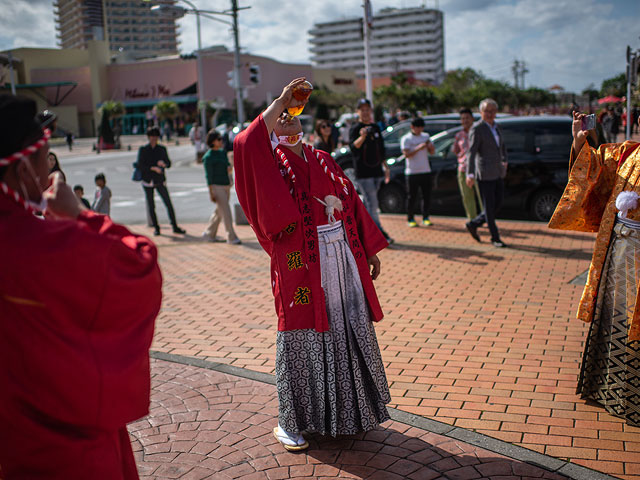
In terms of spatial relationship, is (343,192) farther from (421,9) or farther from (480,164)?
(421,9)

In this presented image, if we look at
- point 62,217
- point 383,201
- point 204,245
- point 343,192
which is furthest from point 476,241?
point 62,217

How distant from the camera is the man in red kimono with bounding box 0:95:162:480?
1789mm

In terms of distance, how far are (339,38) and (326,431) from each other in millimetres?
198593

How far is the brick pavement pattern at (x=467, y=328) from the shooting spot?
3906 millimetres

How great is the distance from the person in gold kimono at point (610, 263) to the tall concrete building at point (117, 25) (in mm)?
179306

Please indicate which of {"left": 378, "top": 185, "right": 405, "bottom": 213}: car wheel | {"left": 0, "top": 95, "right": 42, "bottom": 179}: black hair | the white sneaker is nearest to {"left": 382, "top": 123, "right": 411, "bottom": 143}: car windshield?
{"left": 378, "top": 185, "right": 405, "bottom": 213}: car wheel

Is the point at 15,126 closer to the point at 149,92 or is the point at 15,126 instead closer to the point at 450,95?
the point at 450,95

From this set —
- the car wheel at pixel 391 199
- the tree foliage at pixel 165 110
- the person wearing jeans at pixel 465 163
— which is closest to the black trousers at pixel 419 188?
the person wearing jeans at pixel 465 163

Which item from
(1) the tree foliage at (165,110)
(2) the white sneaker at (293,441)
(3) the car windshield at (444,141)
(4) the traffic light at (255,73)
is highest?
(1) the tree foliage at (165,110)

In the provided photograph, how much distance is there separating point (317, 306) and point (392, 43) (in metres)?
195

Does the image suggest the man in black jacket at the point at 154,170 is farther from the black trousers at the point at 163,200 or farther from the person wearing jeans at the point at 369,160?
the person wearing jeans at the point at 369,160

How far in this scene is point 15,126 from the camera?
6.22 ft

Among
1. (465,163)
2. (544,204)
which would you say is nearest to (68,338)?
(465,163)

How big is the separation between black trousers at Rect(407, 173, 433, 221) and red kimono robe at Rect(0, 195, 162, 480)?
8.78m
